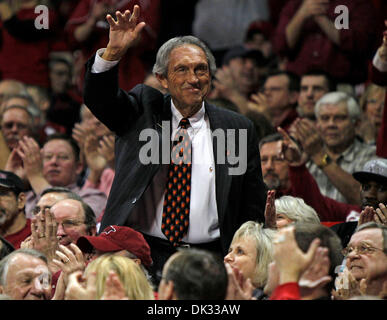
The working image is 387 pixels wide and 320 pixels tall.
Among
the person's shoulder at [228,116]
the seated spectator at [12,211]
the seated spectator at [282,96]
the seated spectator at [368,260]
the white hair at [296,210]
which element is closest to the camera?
the seated spectator at [368,260]

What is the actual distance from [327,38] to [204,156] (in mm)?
3378

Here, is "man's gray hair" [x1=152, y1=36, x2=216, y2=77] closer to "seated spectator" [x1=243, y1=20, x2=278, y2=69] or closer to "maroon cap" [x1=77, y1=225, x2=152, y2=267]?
"maroon cap" [x1=77, y1=225, x2=152, y2=267]

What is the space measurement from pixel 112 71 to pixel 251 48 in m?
3.99

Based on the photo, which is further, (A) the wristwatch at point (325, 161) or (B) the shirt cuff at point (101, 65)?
(A) the wristwatch at point (325, 161)

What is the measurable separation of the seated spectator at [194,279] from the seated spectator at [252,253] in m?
0.98

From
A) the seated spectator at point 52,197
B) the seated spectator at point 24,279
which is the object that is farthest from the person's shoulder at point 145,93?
the seated spectator at point 52,197

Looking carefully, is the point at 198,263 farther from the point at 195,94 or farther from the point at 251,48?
the point at 251,48

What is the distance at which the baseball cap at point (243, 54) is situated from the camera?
8258 millimetres

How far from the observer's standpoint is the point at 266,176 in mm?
6336

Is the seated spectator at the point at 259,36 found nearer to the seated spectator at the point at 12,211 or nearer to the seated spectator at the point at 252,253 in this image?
the seated spectator at the point at 12,211

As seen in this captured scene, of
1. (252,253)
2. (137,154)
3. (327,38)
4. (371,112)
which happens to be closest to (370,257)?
(252,253)

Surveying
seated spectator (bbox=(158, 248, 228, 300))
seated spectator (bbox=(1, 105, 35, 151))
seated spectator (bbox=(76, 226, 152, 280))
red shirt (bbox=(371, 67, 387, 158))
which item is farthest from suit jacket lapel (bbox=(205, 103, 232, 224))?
seated spectator (bbox=(1, 105, 35, 151))

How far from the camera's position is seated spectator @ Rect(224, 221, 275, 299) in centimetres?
451
